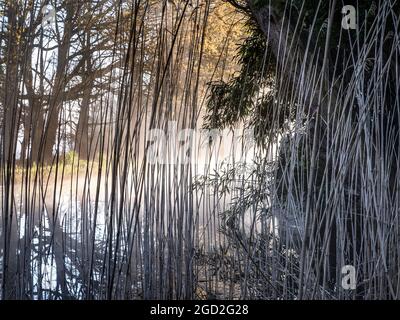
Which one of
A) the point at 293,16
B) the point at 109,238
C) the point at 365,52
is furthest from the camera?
the point at 293,16

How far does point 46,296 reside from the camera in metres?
1.43

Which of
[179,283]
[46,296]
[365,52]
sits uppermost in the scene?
[365,52]

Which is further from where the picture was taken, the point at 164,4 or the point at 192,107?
the point at 192,107

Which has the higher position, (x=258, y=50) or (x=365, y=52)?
(x=258, y=50)

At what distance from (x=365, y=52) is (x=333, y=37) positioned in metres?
0.71

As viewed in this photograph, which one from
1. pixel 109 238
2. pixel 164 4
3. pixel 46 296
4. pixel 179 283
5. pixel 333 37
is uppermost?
pixel 333 37

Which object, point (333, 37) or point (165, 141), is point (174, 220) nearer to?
point (165, 141)

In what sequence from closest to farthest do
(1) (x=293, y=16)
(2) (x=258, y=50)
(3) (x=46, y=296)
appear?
(3) (x=46, y=296), (1) (x=293, y=16), (2) (x=258, y=50)
